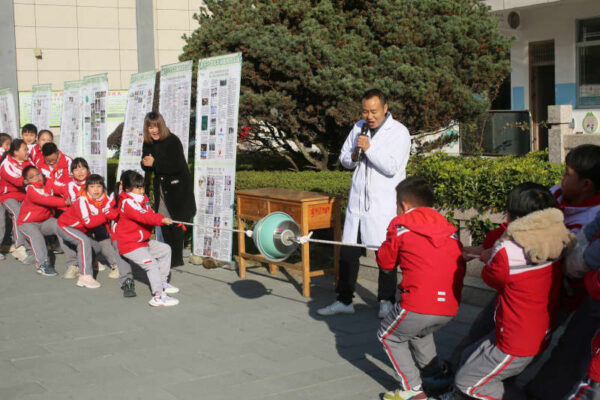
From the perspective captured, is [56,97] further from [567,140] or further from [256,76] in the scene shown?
[567,140]

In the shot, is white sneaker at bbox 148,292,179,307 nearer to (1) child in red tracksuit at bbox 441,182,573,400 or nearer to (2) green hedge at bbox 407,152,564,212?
(2) green hedge at bbox 407,152,564,212

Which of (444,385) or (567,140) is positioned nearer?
(444,385)

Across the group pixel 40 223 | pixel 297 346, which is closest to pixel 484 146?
pixel 40 223

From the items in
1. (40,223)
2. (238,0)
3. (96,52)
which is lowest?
(40,223)

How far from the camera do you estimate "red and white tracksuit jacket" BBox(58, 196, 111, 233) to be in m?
8.07

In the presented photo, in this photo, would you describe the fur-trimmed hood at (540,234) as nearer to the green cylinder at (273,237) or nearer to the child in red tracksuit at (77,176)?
the green cylinder at (273,237)

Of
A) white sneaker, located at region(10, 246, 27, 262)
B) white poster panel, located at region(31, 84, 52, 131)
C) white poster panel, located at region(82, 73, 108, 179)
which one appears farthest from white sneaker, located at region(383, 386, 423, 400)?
white poster panel, located at region(31, 84, 52, 131)

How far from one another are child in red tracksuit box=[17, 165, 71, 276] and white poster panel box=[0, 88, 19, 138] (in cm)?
756

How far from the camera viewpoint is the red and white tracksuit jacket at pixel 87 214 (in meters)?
8.07

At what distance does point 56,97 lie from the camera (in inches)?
1015

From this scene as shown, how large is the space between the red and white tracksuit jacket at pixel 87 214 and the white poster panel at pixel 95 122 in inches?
135

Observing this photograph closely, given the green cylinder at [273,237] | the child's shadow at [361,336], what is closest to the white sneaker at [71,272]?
the child's shadow at [361,336]

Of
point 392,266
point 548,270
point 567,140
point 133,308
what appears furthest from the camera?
point 567,140

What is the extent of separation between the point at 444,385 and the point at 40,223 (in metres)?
6.67
